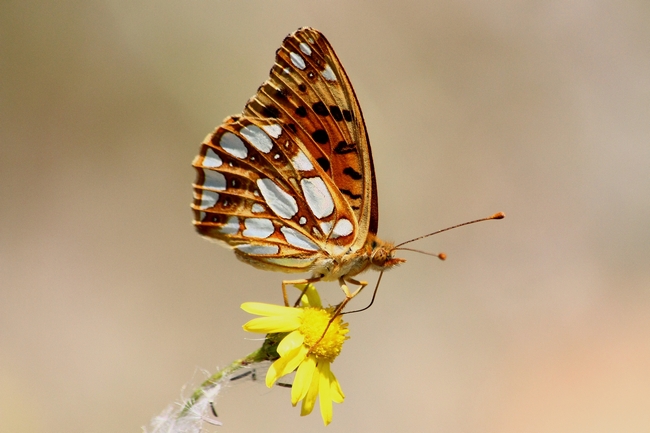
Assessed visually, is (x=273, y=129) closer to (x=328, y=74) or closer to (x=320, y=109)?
(x=320, y=109)

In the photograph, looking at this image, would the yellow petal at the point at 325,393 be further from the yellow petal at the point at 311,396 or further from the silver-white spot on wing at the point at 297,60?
the silver-white spot on wing at the point at 297,60

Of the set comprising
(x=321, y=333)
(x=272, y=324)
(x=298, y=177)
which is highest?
(x=298, y=177)

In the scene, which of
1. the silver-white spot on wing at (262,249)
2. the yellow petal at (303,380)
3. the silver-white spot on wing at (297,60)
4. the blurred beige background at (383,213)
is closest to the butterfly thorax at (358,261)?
the silver-white spot on wing at (262,249)

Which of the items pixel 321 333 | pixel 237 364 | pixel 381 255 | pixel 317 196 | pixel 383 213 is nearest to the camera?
pixel 237 364

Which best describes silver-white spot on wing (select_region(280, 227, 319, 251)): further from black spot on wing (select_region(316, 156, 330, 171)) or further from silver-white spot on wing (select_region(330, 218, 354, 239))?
black spot on wing (select_region(316, 156, 330, 171))

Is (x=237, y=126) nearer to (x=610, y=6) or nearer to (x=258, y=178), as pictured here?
(x=258, y=178)

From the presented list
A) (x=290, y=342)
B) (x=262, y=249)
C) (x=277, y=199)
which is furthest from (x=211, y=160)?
(x=290, y=342)

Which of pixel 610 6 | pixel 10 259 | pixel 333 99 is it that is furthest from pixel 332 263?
pixel 610 6
